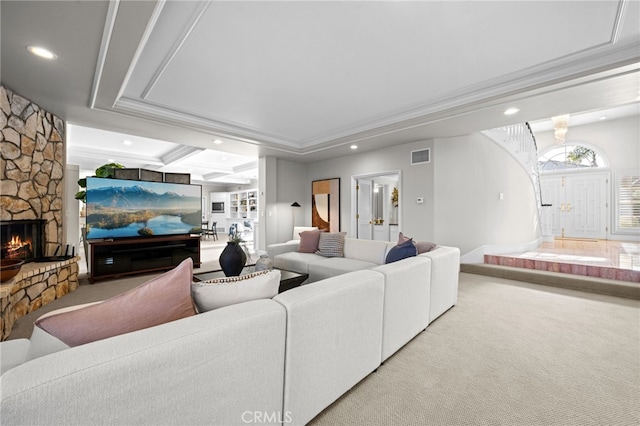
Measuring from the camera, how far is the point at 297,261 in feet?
13.1

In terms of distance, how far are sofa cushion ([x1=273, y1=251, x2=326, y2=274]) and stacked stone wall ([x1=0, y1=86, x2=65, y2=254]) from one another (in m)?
3.07

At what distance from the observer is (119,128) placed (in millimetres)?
4285

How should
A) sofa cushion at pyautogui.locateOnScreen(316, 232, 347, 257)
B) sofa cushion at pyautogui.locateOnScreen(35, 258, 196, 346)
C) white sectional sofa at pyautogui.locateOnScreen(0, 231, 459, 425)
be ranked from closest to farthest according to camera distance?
1. white sectional sofa at pyautogui.locateOnScreen(0, 231, 459, 425)
2. sofa cushion at pyautogui.locateOnScreen(35, 258, 196, 346)
3. sofa cushion at pyautogui.locateOnScreen(316, 232, 347, 257)

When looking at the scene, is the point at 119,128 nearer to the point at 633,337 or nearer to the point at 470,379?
the point at 470,379

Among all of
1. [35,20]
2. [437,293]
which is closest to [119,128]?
[35,20]

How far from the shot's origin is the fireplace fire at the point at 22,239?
113 inches

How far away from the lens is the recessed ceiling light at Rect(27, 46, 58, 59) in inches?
87.6

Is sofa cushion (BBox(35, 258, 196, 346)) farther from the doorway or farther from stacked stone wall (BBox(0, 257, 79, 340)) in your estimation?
the doorway

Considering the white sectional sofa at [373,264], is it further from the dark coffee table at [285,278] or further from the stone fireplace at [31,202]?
the stone fireplace at [31,202]

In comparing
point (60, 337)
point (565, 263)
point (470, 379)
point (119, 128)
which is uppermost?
point (119, 128)

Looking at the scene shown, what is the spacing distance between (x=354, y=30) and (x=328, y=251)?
2.90 m

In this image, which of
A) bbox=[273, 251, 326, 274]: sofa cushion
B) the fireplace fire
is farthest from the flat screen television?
bbox=[273, 251, 326, 274]: sofa cushion

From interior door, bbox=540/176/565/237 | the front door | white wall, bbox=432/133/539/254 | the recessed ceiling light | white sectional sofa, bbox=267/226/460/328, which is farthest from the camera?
interior door, bbox=540/176/565/237

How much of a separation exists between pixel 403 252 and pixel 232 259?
1804mm
